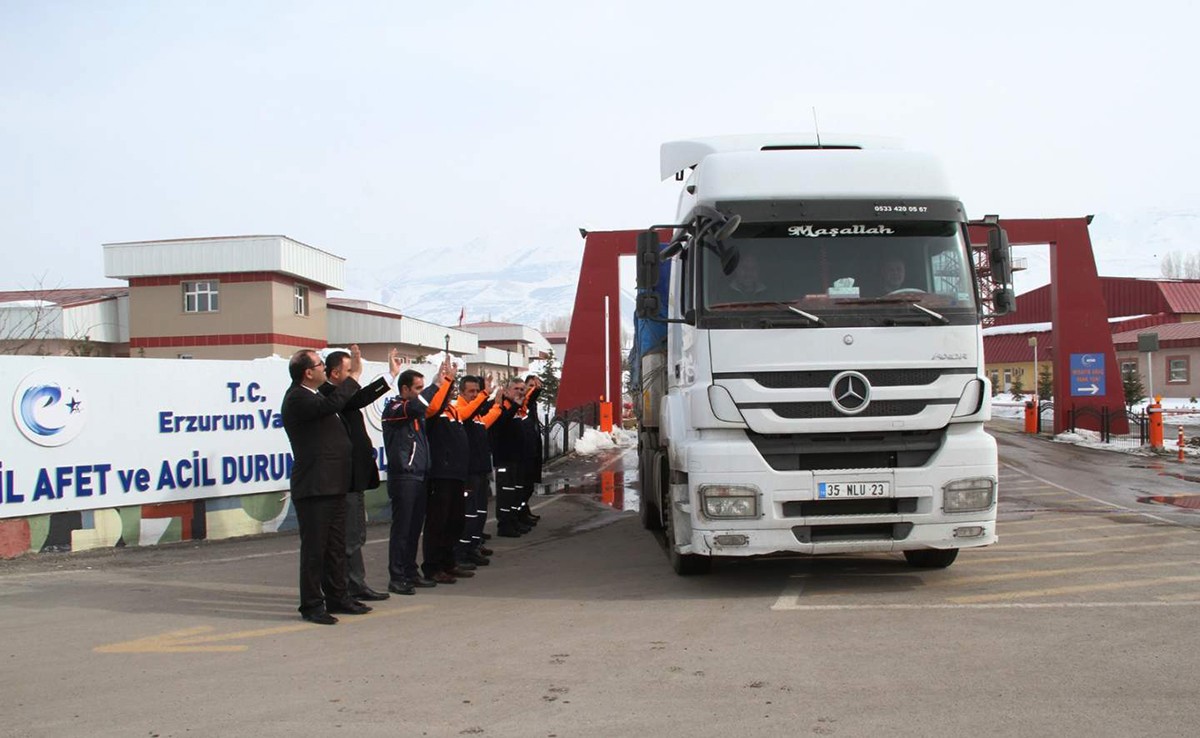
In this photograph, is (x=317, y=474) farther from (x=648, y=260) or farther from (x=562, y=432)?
(x=562, y=432)

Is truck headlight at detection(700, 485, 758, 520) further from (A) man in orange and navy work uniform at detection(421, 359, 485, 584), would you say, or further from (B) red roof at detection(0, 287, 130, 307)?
(B) red roof at detection(0, 287, 130, 307)

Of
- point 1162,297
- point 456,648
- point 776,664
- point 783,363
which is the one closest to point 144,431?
point 456,648

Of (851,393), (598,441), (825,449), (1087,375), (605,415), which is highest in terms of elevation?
(851,393)

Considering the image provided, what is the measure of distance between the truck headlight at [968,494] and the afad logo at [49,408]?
8.73 meters

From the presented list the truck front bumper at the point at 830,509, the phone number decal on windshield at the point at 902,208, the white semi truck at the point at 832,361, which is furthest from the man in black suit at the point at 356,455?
the phone number decal on windshield at the point at 902,208

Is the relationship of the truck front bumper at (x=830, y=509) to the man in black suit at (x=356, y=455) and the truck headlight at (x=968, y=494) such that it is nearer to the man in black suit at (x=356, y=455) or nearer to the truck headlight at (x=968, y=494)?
the truck headlight at (x=968, y=494)

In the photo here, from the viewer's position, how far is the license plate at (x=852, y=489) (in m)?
7.79

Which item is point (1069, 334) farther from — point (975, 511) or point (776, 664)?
point (776, 664)

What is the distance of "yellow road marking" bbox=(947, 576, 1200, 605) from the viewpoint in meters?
7.64

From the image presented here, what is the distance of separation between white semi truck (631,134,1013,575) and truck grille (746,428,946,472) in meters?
0.01

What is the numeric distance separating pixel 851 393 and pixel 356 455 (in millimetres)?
3750

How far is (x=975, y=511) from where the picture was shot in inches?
313

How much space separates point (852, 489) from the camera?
7.80 metres

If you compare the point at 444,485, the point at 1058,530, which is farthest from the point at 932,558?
the point at 444,485
